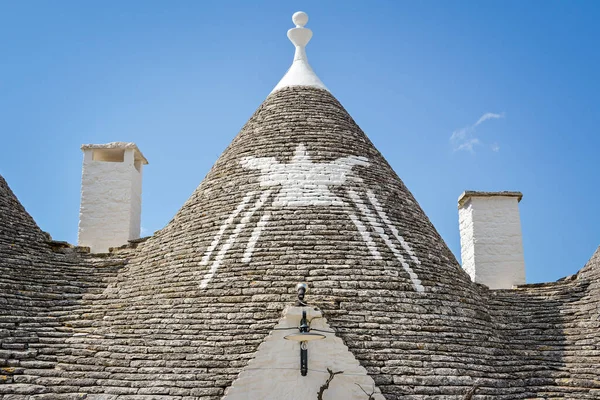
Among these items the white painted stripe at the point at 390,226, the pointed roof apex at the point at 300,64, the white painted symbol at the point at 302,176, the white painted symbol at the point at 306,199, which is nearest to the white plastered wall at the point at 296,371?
the white painted symbol at the point at 306,199

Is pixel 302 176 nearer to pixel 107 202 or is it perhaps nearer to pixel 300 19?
pixel 300 19

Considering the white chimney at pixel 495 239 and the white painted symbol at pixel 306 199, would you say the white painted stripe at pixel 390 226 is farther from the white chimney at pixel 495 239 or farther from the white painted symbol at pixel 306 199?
the white chimney at pixel 495 239

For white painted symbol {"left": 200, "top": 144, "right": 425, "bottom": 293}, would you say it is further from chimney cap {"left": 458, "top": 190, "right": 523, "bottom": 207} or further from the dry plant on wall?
chimney cap {"left": 458, "top": 190, "right": 523, "bottom": 207}

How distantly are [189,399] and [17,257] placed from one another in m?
4.75

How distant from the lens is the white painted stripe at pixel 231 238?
10.1 meters

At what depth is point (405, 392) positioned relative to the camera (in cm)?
889

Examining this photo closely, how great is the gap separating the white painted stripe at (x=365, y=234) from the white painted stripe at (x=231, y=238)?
1240mm

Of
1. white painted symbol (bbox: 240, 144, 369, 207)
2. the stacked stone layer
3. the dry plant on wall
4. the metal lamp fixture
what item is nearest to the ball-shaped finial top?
the stacked stone layer

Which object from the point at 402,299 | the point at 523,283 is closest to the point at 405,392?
the point at 402,299

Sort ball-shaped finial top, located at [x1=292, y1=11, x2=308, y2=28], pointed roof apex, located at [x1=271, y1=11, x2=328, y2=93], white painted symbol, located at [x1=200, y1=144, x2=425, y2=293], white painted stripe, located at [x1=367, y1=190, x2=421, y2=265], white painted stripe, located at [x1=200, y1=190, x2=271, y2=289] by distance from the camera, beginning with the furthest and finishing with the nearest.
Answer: ball-shaped finial top, located at [x1=292, y1=11, x2=308, y2=28] → pointed roof apex, located at [x1=271, y1=11, x2=328, y2=93] → white painted stripe, located at [x1=367, y1=190, x2=421, y2=265] → white painted symbol, located at [x1=200, y1=144, x2=425, y2=293] → white painted stripe, located at [x1=200, y1=190, x2=271, y2=289]

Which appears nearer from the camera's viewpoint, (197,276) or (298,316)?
(298,316)

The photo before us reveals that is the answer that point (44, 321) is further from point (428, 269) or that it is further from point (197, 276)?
point (428, 269)

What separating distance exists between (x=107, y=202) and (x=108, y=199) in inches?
2.4

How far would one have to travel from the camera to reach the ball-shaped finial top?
13.9m
